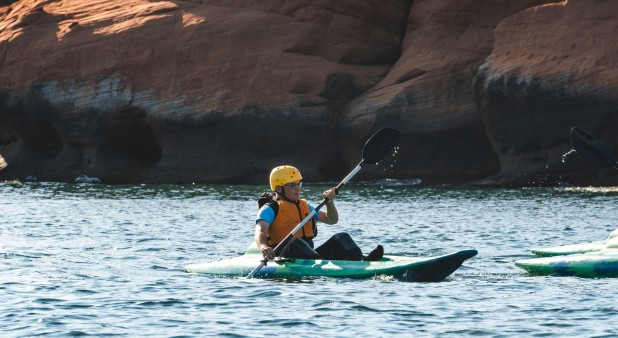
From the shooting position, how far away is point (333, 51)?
41.2 m

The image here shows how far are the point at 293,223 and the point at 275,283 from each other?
30.3 inches

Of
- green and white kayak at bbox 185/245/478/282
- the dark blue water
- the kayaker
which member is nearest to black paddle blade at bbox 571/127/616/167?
the dark blue water

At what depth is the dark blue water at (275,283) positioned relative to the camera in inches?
421

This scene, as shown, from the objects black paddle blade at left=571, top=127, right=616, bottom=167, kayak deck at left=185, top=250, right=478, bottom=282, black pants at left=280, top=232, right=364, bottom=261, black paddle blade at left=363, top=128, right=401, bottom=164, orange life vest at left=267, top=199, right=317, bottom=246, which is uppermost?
black paddle blade at left=363, top=128, right=401, bottom=164

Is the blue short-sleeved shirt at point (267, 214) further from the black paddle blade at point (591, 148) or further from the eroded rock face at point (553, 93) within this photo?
the eroded rock face at point (553, 93)

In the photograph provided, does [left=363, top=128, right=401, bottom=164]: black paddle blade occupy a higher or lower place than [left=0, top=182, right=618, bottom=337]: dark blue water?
higher

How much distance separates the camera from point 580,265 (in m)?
14.0

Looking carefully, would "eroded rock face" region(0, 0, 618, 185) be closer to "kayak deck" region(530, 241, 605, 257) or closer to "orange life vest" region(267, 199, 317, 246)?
"kayak deck" region(530, 241, 605, 257)

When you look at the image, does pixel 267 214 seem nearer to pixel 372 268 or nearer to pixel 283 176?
pixel 283 176

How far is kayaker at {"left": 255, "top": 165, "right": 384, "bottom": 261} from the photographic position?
1362 cm

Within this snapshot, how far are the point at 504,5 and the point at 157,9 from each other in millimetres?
12033

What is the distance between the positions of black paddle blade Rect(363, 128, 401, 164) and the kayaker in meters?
1.91

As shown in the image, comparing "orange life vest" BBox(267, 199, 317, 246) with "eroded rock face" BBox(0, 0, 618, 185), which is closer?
"orange life vest" BBox(267, 199, 317, 246)

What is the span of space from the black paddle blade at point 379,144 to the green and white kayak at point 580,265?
233 centimetres
